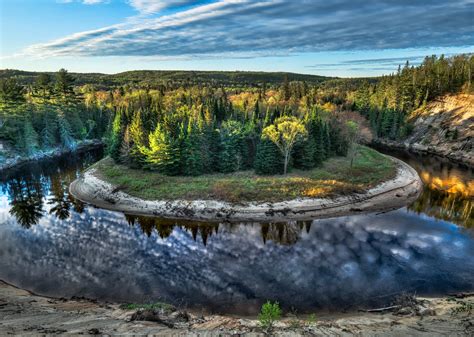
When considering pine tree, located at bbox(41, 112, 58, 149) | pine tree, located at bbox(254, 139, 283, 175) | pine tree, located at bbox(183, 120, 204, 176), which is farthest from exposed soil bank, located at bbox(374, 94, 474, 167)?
pine tree, located at bbox(41, 112, 58, 149)

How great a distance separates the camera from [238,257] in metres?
31.3

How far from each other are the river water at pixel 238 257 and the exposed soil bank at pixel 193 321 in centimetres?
231

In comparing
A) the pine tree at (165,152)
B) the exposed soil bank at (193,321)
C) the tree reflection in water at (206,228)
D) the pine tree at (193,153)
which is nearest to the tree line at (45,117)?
the pine tree at (165,152)

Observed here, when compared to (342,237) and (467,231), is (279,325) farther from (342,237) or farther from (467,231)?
(467,231)

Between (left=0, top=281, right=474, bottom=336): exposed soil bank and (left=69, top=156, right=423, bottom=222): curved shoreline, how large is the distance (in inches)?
724

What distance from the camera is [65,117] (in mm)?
85812

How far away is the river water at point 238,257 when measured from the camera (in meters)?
25.5

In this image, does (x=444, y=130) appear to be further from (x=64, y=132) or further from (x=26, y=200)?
(x=64, y=132)

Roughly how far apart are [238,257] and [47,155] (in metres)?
66.5

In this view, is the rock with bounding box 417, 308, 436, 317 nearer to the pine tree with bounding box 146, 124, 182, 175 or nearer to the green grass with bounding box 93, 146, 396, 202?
the green grass with bounding box 93, 146, 396, 202

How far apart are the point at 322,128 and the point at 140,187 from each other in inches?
1494

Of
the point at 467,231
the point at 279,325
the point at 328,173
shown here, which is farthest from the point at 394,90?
the point at 279,325

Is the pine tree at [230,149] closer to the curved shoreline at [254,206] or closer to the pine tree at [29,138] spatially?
the curved shoreline at [254,206]

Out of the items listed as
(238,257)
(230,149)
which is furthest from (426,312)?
(230,149)
